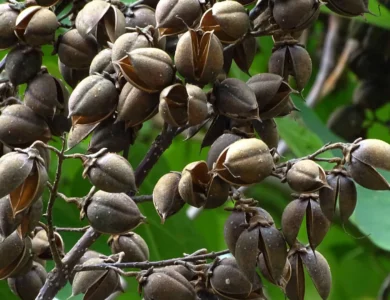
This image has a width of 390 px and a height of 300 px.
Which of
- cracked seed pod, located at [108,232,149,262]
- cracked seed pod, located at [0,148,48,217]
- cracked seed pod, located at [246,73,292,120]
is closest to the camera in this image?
cracked seed pod, located at [0,148,48,217]

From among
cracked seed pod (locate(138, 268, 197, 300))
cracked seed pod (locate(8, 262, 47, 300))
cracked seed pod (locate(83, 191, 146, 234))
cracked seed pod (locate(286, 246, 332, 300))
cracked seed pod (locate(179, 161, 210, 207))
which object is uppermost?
cracked seed pod (locate(179, 161, 210, 207))

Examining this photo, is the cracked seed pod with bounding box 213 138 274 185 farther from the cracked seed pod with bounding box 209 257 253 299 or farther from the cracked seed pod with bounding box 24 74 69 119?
the cracked seed pod with bounding box 24 74 69 119

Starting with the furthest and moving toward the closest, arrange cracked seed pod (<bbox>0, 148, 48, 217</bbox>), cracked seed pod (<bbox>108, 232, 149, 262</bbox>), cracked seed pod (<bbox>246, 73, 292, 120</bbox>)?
cracked seed pod (<bbox>108, 232, 149, 262</bbox>) < cracked seed pod (<bbox>246, 73, 292, 120</bbox>) < cracked seed pod (<bbox>0, 148, 48, 217</bbox>)

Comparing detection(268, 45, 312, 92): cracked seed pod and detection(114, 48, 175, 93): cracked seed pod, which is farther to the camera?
detection(268, 45, 312, 92): cracked seed pod

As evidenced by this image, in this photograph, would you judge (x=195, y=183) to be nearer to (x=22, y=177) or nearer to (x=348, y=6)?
(x=22, y=177)

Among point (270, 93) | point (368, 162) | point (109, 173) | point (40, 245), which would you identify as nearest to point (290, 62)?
point (270, 93)

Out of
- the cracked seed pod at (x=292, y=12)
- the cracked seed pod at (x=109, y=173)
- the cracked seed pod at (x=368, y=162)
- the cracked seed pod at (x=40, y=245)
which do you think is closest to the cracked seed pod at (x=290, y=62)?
the cracked seed pod at (x=292, y=12)

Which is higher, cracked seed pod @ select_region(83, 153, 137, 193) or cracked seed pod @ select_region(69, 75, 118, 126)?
cracked seed pod @ select_region(69, 75, 118, 126)

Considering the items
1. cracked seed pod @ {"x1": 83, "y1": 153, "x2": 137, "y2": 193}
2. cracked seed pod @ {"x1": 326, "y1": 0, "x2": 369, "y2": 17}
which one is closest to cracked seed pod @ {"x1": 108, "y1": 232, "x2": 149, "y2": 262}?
cracked seed pod @ {"x1": 83, "y1": 153, "x2": 137, "y2": 193}
